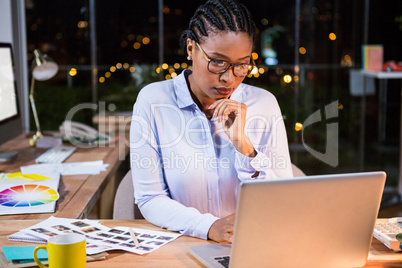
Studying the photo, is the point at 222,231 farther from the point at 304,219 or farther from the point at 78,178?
the point at 78,178

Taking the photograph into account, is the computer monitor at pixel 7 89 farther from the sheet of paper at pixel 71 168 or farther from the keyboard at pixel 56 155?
the sheet of paper at pixel 71 168

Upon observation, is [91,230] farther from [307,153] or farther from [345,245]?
[307,153]

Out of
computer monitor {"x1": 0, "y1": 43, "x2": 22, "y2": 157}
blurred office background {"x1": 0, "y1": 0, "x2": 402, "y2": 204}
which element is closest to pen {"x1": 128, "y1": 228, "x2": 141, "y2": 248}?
computer monitor {"x1": 0, "y1": 43, "x2": 22, "y2": 157}

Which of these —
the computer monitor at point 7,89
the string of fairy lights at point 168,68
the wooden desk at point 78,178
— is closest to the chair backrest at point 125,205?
the wooden desk at point 78,178

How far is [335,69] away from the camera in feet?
19.9

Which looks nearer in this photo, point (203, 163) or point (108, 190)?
point (203, 163)

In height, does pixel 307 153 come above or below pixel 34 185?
below

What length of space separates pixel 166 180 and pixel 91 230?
1.31ft

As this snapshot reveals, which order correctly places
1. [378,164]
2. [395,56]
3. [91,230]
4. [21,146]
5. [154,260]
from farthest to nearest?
[395,56], [378,164], [21,146], [91,230], [154,260]

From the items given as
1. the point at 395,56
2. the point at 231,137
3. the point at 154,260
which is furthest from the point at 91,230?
the point at 395,56

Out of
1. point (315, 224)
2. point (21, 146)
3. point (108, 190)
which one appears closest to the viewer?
point (315, 224)

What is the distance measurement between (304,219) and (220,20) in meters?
0.82

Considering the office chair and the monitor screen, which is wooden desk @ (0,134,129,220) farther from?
the monitor screen

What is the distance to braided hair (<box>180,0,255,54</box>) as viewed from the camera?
1651 millimetres
